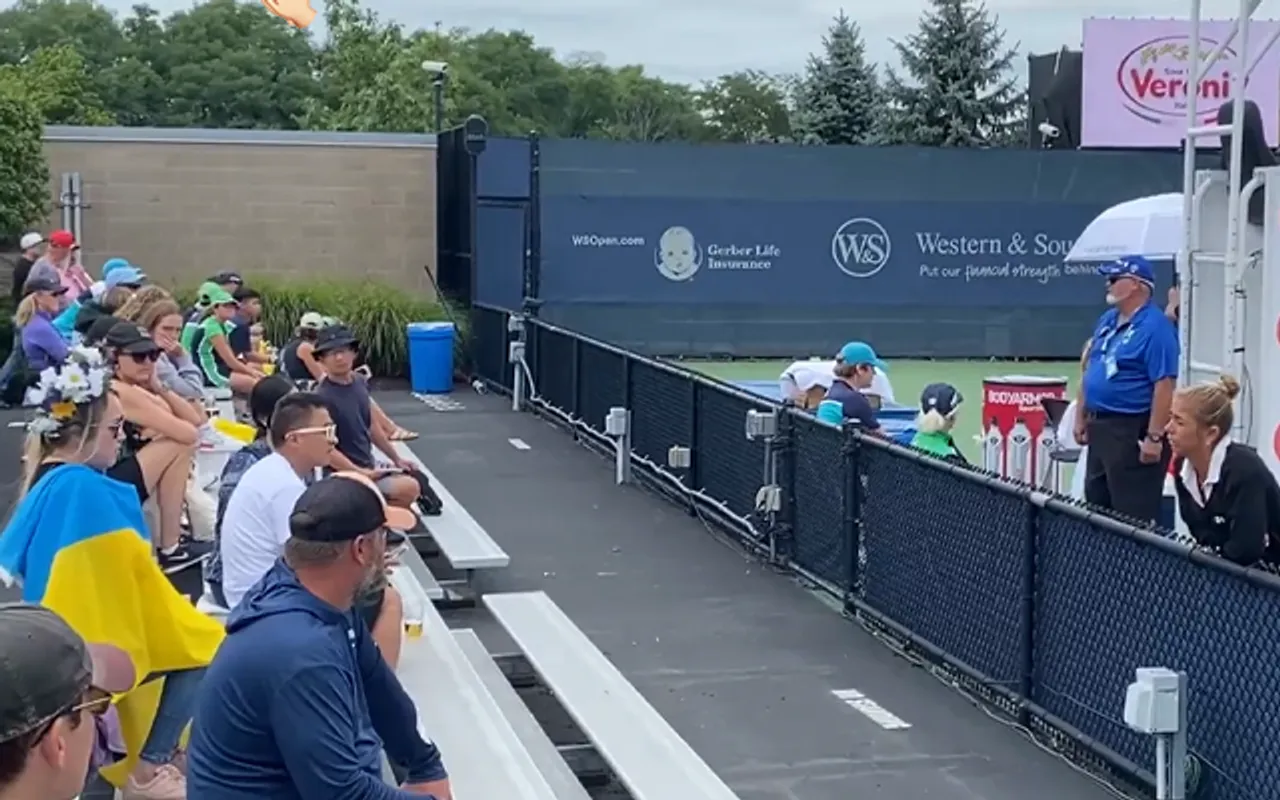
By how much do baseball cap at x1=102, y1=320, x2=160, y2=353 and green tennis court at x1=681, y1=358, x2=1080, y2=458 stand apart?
1377cm

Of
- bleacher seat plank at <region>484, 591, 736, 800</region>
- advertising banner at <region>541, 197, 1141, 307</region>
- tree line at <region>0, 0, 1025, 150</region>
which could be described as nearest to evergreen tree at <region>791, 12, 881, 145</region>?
tree line at <region>0, 0, 1025, 150</region>

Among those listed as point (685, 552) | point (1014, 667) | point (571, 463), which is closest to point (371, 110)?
point (571, 463)

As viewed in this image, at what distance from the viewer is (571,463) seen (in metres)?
14.6

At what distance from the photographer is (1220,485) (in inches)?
238

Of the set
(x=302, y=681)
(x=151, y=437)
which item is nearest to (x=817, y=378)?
(x=151, y=437)

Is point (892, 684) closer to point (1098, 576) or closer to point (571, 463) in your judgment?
point (1098, 576)

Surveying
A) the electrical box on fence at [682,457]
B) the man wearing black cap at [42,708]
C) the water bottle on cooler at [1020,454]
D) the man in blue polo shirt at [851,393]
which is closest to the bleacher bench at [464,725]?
the man wearing black cap at [42,708]

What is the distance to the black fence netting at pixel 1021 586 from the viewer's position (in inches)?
224

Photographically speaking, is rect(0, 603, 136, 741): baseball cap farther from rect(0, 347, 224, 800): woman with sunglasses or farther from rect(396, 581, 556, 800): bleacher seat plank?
rect(396, 581, 556, 800): bleacher seat plank

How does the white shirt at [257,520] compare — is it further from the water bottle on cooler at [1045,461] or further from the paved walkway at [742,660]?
the water bottle on cooler at [1045,461]

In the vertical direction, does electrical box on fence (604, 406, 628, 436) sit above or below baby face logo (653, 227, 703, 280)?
below

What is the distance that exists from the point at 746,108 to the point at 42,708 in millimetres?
93914

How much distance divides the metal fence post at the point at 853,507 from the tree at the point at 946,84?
4140 cm

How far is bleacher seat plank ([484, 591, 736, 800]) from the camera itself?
5.79m
